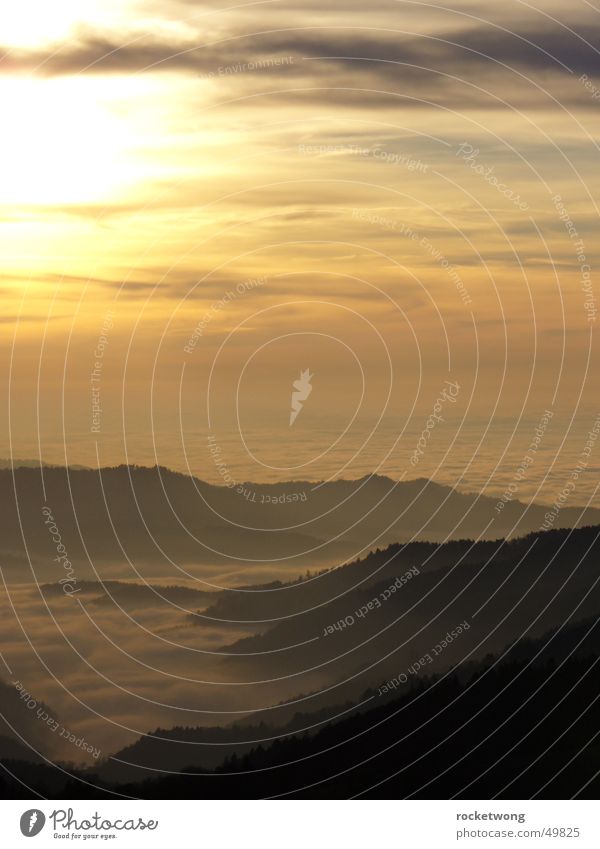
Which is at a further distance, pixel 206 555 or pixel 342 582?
pixel 206 555

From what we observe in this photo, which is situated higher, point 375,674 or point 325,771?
point 375,674

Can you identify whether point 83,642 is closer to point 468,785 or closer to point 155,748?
point 155,748

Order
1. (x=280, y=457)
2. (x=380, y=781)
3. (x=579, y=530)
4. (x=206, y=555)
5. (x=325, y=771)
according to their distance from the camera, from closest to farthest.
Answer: (x=280, y=457) → (x=380, y=781) → (x=325, y=771) → (x=579, y=530) → (x=206, y=555)

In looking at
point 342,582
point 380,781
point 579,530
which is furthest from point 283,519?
point 380,781

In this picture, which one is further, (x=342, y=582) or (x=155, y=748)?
(x=342, y=582)

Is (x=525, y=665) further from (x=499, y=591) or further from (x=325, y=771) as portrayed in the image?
Answer: (x=499, y=591)
